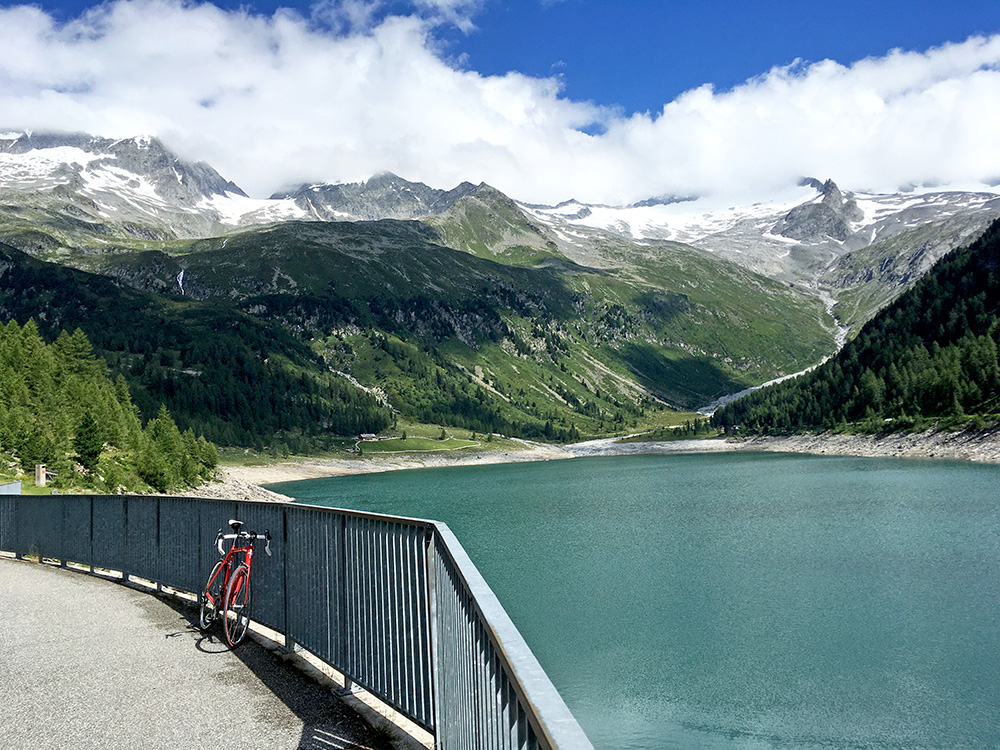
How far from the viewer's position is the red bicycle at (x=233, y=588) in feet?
41.3

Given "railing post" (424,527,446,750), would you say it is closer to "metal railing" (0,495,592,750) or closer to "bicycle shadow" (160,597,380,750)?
"metal railing" (0,495,592,750)

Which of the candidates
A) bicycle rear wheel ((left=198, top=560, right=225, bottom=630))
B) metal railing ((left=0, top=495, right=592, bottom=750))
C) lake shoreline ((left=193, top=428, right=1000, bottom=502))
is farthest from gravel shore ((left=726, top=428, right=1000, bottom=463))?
→ bicycle rear wheel ((left=198, top=560, right=225, bottom=630))

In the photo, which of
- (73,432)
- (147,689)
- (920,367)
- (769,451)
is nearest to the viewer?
(147,689)

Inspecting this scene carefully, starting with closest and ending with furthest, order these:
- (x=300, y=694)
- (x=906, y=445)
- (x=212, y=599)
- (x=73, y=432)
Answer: (x=300, y=694) < (x=212, y=599) < (x=73, y=432) < (x=906, y=445)

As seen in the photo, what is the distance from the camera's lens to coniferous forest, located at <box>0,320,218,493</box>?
5381 centimetres

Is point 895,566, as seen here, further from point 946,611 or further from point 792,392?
point 792,392

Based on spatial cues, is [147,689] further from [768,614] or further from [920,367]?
[920,367]

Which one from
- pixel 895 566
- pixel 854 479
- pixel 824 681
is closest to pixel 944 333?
pixel 854 479

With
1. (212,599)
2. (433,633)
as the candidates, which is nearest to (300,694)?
(433,633)

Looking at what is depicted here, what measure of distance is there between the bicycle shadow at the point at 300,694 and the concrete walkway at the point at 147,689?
0.02 meters

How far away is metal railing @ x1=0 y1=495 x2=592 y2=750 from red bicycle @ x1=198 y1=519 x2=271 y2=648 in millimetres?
323

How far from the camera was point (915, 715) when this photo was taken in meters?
22.1

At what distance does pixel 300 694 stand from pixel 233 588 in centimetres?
328

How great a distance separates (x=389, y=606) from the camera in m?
9.22
